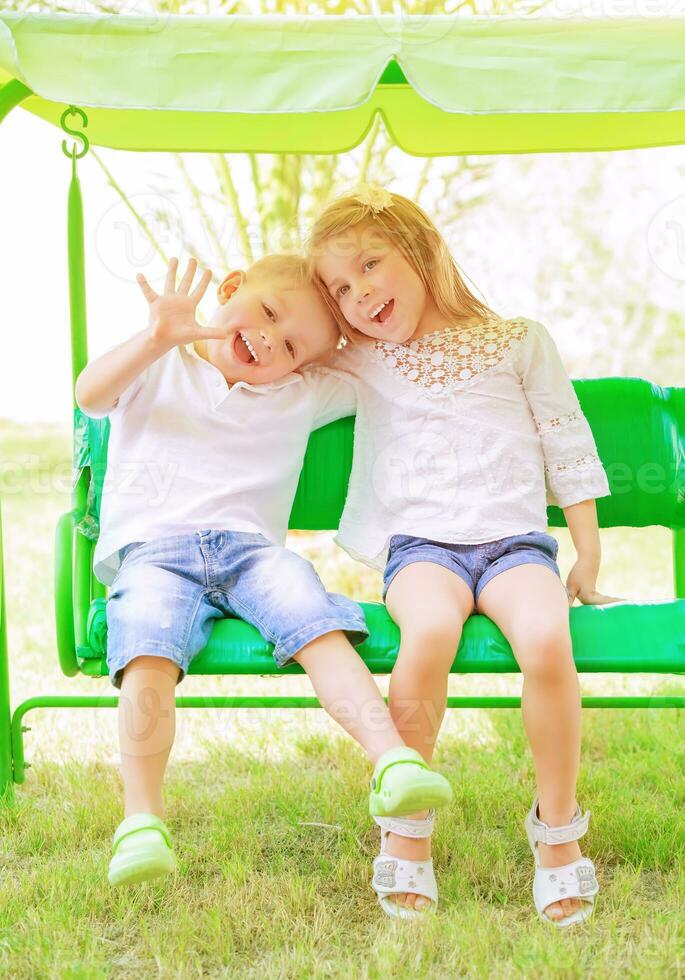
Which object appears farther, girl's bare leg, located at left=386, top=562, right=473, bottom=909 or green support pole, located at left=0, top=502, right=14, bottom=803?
green support pole, located at left=0, top=502, right=14, bottom=803

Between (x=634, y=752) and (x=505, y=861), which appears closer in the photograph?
(x=505, y=861)

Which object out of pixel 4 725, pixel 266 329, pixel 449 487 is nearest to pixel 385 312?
pixel 266 329

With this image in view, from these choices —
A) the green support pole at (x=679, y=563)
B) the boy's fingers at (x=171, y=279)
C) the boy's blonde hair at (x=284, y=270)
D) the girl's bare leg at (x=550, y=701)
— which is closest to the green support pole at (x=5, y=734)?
the boy's fingers at (x=171, y=279)

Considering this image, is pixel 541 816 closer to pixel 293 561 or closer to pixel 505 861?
pixel 505 861

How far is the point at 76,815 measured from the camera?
7.95ft

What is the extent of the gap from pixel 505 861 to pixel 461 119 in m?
1.85

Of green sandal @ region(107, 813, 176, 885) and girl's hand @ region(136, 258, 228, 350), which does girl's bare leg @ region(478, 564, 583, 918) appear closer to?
green sandal @ region(107, 813, 176, 885)

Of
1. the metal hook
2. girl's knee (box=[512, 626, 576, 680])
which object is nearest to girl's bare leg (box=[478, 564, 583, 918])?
girl's knee (box=[512, 626, 576, 680])

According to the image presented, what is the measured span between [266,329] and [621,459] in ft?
3.12

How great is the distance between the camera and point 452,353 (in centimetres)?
244

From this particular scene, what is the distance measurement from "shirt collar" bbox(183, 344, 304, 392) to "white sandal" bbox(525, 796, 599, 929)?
1069mm

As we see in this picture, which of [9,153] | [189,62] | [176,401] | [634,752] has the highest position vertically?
[9,153]

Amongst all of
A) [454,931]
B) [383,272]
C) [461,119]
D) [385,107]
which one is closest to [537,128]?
[461,119]

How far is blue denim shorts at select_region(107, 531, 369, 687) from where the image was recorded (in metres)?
1.96
